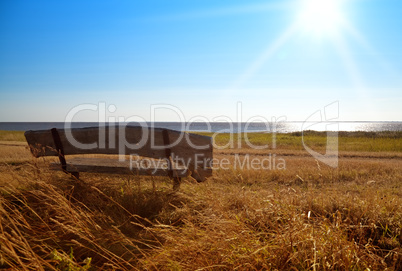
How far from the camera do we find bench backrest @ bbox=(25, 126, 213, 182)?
4684mm

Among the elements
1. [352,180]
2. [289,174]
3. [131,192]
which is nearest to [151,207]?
[131,192]

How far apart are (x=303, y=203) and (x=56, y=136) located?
3874 mm

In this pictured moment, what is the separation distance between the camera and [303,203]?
3.82 metres

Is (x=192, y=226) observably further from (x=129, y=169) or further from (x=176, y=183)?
(x=129, y=169)

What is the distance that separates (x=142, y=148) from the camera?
480 cm

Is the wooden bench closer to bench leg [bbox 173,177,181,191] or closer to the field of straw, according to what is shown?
bench leg [bbox 173,177,181,191]

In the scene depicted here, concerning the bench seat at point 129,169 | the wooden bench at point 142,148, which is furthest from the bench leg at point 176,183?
the bench seat at point 129,169

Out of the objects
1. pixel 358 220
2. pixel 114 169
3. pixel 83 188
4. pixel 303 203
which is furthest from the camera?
pixel 114 169

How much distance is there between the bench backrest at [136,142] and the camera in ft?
15.4

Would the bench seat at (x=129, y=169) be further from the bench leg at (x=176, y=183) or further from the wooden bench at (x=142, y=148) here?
the bench leg at (x=176, y=183)

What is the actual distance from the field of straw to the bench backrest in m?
0.45

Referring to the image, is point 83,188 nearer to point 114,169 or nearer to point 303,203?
point 114,169

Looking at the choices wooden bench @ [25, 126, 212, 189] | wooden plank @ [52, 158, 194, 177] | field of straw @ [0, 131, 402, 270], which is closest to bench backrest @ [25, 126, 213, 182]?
wooden bench @ [25, 126, 212, 189]

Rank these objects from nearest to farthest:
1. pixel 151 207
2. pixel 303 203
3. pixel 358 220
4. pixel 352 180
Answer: pixel 358 220 < pixel 303 203 < pixel 151 207 < pixel 352 180
